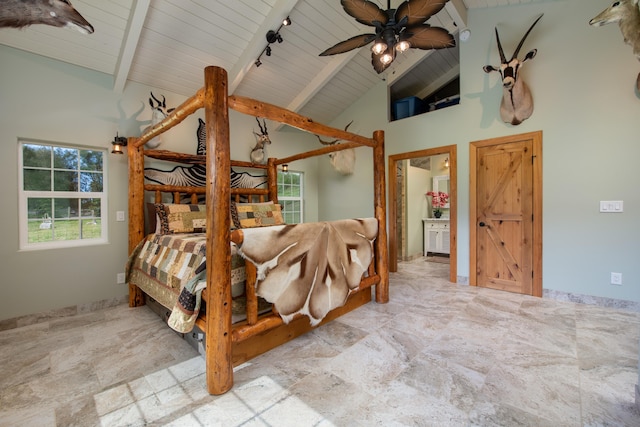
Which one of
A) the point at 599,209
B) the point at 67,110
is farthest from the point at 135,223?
the point at 599,209

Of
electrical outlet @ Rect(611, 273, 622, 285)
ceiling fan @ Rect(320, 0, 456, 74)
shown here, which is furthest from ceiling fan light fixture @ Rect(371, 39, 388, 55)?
electrical outlet @ Rect(611, 273, 622, 285)

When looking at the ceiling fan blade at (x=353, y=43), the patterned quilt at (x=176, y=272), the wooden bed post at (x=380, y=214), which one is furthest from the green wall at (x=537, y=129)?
the ceiling fan blade at (x=353, y=43)

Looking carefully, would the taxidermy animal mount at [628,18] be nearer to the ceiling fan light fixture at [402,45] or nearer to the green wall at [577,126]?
the ceiling fan light fixture at [402,45]

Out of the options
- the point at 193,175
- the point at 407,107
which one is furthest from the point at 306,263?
the point at 407,107

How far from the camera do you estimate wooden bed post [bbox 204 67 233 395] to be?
5.44 ft

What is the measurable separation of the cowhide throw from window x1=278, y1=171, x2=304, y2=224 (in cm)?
268

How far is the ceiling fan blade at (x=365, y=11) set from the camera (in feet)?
6.76

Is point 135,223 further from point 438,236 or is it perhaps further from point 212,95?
point 438,236

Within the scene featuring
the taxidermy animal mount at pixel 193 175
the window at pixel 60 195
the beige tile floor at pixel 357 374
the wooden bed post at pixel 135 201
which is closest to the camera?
the beige tile floor at pixel 357 374

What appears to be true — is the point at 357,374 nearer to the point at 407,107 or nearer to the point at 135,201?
the point at 135,201

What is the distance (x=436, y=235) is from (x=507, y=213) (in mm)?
2339

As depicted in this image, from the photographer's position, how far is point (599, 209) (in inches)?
118

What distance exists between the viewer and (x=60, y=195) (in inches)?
116

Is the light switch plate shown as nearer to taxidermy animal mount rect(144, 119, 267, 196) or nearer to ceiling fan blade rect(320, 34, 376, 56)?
ceiling fan blade rect(320, 34, 376, 56)
